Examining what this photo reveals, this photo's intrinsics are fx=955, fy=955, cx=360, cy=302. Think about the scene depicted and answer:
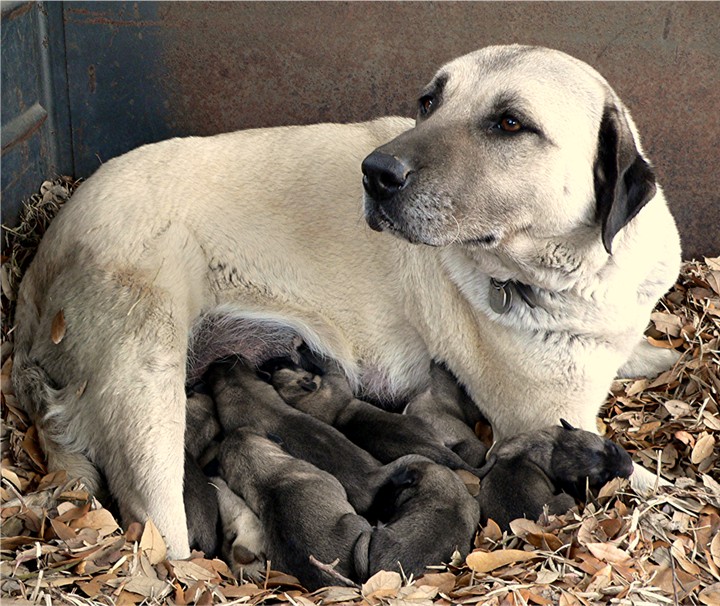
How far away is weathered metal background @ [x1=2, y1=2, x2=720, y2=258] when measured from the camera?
4.86 m

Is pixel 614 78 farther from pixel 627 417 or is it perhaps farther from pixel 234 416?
pixel 234 416

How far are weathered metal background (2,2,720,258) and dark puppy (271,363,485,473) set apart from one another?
5.33 ft

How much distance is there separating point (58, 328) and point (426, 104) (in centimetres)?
170

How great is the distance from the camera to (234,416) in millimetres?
3994

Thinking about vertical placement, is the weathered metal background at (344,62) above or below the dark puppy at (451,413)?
above

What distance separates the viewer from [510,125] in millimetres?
3311

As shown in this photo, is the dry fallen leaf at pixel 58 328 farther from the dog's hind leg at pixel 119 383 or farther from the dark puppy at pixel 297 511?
the dark puppy at pixel 297 511

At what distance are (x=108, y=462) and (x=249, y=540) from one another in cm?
62

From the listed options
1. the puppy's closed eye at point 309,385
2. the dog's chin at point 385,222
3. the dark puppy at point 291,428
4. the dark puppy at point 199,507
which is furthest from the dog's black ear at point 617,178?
the dark puppy at point 199,507

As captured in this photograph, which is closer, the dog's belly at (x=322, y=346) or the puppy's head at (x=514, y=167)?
the puppy's head at (x=514, y=167)

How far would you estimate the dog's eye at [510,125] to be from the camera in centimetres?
330

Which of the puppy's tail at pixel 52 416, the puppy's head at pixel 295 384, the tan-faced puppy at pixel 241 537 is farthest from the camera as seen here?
the puppy's head at pixel 295 384

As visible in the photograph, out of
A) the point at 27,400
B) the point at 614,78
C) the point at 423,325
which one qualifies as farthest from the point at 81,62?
the point at 614,78

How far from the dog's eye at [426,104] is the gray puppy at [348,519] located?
4.34 ft
